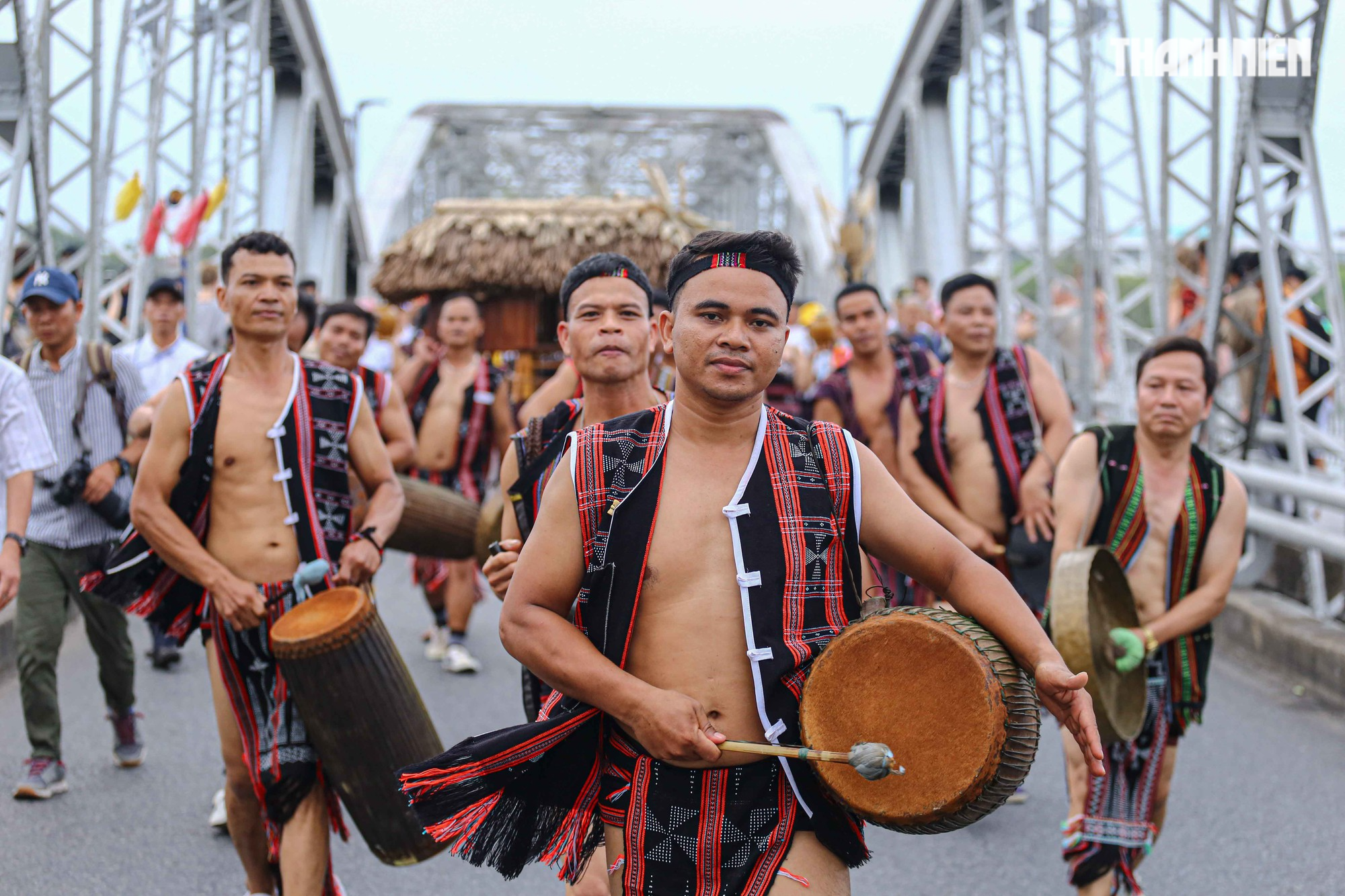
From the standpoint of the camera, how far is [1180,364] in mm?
3660

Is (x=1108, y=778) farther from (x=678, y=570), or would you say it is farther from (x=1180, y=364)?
(x=678, y=570)

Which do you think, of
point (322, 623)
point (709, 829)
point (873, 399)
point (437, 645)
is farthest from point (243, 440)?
point (437, 645)

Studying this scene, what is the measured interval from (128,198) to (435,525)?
14.2 ft

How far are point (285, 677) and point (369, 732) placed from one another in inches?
10.1

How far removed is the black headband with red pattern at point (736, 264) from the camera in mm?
2244

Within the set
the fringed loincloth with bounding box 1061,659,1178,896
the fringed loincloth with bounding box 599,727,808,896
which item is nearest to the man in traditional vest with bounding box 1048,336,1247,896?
the fringed loincloth with bounding box 1061,659,1178,896

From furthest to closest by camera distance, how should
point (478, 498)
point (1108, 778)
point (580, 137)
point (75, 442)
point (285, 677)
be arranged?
point (580, 137)
point (478, 498)
point (75, 442)
point (1108, 778)
point (285, 677)

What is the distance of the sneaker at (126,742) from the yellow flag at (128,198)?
4467mm

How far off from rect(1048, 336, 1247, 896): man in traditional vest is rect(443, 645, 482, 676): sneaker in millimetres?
3596

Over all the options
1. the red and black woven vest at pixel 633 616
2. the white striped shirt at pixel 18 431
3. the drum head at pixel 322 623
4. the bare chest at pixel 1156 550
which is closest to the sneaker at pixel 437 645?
the white striped shirt at pixel 18 431

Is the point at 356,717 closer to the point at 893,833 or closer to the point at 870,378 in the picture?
the point at 893,833

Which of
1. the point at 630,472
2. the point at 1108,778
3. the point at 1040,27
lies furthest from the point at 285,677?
the point at 1040,27

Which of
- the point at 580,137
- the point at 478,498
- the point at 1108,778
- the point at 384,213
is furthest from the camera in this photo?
the point at 580,137

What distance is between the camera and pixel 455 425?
23.7ft
